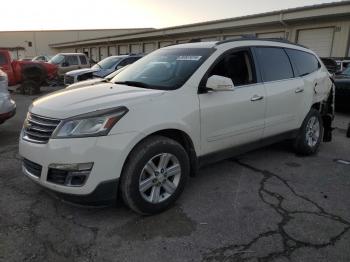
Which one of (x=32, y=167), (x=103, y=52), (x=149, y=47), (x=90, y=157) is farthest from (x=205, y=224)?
(x=103, y=52)

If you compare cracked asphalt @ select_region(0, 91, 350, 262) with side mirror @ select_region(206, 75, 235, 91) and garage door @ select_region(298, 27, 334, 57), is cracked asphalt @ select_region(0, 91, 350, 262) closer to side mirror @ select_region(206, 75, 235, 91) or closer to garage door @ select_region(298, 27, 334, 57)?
side mirror @ select_region(206, 75, 235, 91)

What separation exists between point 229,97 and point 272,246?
1.79 metres

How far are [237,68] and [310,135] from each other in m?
2.14

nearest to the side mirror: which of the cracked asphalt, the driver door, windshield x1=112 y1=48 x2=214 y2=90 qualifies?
the driver door

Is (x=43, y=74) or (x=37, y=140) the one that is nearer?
(x=37, y=140)

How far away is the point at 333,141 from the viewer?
6.58 m

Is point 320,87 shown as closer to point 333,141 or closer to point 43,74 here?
point 333,141

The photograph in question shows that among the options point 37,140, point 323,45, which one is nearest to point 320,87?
point 37,140

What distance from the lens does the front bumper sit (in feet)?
9.61

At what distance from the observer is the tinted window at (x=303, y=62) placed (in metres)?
5.17

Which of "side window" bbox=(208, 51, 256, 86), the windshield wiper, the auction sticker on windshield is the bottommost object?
the windshield wiper

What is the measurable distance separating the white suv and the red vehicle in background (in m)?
11.2

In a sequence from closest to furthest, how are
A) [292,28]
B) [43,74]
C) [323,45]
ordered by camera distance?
[43,74] < [323,45] < [292,28]

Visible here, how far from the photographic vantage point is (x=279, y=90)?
4.66m
